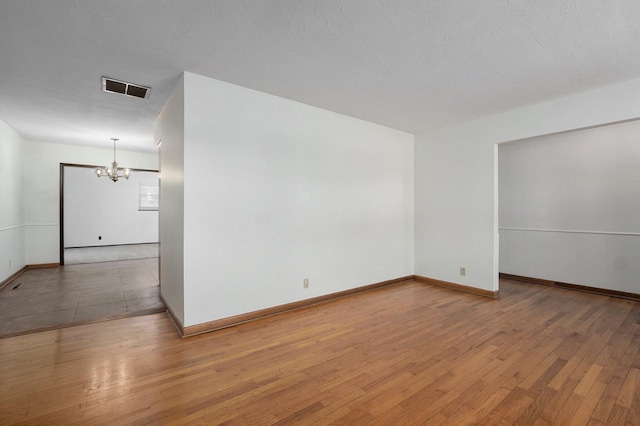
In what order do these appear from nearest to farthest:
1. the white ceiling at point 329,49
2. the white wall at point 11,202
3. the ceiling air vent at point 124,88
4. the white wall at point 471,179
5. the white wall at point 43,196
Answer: the white ceiling at point 329,49, the ceiling air vent at point 124,88, the white wall at point 471,179, the white wall at point 11,202, the white wall at point 43,196

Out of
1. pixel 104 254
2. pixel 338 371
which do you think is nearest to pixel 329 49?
pixel 338 371

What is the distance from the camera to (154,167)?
7.46 metres

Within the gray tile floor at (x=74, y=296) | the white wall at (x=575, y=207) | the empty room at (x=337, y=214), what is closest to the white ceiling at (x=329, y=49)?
the empty room at (x=337, y=214)

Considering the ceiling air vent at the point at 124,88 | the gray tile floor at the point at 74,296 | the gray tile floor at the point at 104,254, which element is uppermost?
the ceiling air vent at the point at 124,88

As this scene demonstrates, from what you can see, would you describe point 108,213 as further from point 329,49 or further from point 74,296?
point 329,49

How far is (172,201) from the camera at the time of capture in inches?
132

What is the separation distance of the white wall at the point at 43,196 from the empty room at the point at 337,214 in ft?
0.21

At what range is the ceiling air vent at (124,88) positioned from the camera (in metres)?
3.09

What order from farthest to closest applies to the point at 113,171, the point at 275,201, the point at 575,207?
the point at 113,171, the point at 575,207, the point at 275,201

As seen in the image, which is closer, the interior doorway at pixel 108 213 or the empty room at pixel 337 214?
the empty room at pixel 337 214

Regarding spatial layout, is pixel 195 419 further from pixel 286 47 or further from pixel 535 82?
pixel 535 82

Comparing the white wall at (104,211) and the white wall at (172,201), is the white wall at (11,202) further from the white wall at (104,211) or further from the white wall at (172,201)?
the white wall at (104,211)

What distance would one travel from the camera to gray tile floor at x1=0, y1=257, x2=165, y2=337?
3.27m

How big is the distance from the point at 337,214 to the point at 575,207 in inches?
157
